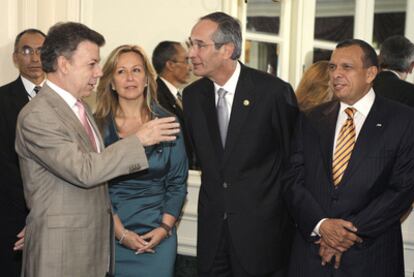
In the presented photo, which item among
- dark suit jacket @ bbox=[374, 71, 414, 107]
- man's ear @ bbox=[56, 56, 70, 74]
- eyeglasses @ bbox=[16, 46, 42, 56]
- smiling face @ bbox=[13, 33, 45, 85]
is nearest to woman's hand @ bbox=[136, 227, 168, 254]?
man's ear @ bbox=[56, 56, 70, 74]

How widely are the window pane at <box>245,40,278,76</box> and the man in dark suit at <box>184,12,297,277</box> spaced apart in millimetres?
2118

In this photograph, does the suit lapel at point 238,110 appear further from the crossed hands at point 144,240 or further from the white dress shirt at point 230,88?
the crossed hands at point 144,240

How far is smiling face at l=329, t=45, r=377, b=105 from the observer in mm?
3006

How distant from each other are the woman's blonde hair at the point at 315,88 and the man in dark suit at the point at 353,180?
2.52 ft

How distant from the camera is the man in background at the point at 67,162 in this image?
8.54ft

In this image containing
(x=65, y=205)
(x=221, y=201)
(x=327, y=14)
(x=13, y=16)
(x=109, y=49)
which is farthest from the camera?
(x=327, y=14)

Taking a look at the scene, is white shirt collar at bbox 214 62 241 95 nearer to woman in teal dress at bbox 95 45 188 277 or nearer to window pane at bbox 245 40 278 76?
woman in teal dress at bbox 95 45 188 277

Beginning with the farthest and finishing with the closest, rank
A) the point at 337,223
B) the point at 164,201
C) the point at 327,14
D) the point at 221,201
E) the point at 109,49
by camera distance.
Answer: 1. the point at 327,14
2. the point at 109,49
3. the point at 164,201
4. the point at 221,201
5. the point at 337,223

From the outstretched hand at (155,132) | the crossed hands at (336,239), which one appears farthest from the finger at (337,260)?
Answer: the outstretched hand at (155,132)

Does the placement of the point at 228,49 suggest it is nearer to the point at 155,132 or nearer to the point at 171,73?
the point at 155,132

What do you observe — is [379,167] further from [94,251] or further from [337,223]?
[94,251]

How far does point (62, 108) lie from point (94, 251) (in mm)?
597

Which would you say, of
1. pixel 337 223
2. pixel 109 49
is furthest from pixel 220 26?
pixel 109 49

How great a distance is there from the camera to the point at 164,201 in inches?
131
